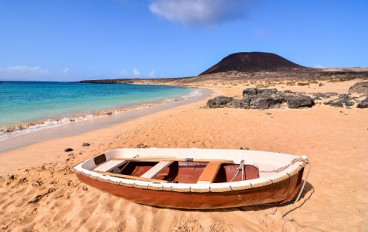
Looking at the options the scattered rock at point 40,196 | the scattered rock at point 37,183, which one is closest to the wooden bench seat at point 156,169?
the scattered rock at point 40,196

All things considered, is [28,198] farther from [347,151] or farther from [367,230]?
[347,151]

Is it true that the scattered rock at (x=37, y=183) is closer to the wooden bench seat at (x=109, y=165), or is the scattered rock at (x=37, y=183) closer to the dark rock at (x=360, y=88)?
the wooden bench seat at (x=109, y=165)

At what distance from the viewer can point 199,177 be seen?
445cm

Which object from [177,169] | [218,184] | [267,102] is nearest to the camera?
[218,184]

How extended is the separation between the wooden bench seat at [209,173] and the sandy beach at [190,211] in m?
0.63

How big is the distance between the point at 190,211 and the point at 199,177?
0.67 metres

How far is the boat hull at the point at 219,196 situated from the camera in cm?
374

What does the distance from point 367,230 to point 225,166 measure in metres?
2.69

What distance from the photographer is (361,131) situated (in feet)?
29.6

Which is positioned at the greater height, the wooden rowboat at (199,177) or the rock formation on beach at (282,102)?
the rock formation on beach at (282,102)

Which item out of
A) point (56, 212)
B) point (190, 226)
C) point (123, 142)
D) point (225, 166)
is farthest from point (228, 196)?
point (123, 142)

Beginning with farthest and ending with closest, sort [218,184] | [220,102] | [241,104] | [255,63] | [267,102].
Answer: [255,63] → [220,102] → [241,104] → [267,102] → [218,184]

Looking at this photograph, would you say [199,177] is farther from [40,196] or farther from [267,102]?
[267,102]

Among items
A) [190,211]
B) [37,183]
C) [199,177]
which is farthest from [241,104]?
[37,183]
